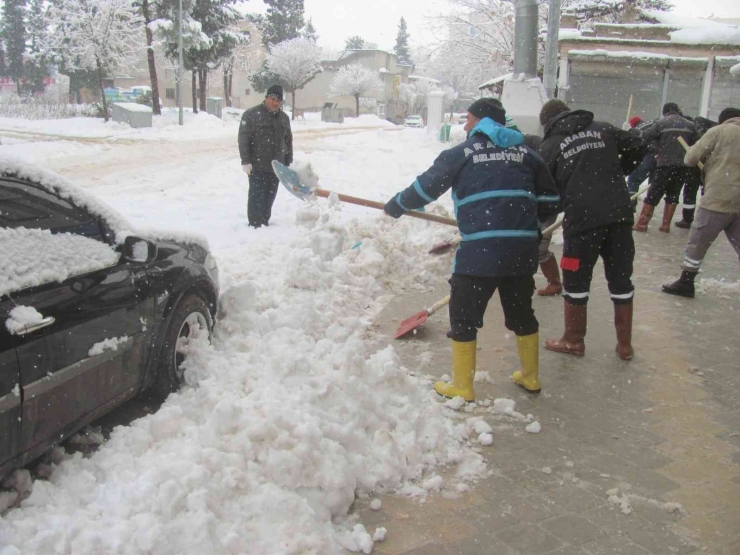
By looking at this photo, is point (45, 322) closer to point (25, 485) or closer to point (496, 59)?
point (25, 485)

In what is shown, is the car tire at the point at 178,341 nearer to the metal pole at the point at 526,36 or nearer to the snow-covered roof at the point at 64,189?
the snow-covered roof at the point at 64,189

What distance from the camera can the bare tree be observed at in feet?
153

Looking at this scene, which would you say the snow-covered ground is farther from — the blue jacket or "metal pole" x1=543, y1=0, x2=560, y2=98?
"metal pole" x1=543, y1=0, x2=560, y2=98

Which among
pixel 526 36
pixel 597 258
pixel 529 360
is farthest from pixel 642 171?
pixel 529 360

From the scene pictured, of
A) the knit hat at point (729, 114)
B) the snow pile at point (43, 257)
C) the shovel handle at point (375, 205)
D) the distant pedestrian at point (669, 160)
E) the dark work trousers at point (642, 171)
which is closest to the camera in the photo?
the snow pile at point (43, 257)

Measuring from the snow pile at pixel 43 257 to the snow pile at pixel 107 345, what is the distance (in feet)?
1.12

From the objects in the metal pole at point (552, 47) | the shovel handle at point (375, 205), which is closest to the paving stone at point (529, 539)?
the shovel handle at point (375, 205)

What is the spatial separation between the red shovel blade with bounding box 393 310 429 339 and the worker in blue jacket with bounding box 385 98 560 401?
3.55ft

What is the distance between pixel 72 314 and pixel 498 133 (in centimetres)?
253

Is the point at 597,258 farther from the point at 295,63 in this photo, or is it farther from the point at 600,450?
the point at 295,63

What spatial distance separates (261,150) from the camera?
8.29 metres

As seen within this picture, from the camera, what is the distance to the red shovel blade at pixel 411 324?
5.19 metres

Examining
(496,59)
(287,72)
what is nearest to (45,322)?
(496,59)

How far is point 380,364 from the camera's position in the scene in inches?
153
